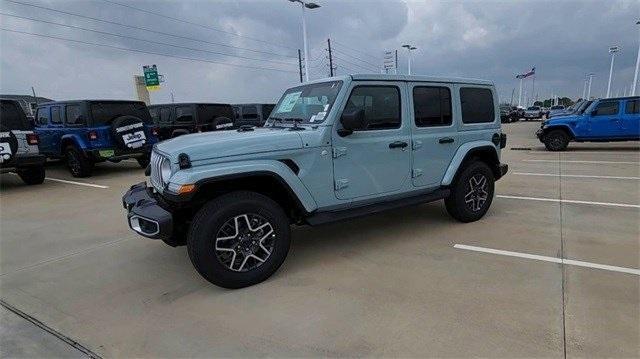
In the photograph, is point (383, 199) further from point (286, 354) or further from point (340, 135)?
point (286, 354)

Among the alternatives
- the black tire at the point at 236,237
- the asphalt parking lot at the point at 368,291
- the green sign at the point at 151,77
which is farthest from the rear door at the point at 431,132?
the green sign at the point at 151,77

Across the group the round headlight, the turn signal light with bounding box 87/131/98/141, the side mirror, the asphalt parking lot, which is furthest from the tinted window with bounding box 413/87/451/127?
the turn signal light with bounding box 87/131/98/141

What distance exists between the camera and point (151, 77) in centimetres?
2589

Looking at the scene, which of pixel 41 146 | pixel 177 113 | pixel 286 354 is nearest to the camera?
pixel 286 354

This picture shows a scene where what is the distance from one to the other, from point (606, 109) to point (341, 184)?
38.0ft

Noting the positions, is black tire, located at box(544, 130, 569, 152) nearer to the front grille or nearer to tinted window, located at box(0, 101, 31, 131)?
the front grille

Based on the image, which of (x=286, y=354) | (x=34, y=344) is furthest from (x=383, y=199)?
(x=34, y=344)

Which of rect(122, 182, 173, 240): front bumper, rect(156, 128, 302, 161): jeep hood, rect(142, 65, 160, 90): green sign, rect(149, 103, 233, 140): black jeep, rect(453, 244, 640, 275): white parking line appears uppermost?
rect(142, 65, 160, 90): green sign

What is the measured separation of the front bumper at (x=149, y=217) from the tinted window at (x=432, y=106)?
9.04 feet

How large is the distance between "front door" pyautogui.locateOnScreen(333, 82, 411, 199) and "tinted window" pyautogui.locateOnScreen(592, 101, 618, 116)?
10.6 meters

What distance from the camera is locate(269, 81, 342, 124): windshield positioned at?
3707mm

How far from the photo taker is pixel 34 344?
2.58 metres

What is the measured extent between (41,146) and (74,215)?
5.83 metres

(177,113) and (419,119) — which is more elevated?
(177,113)
